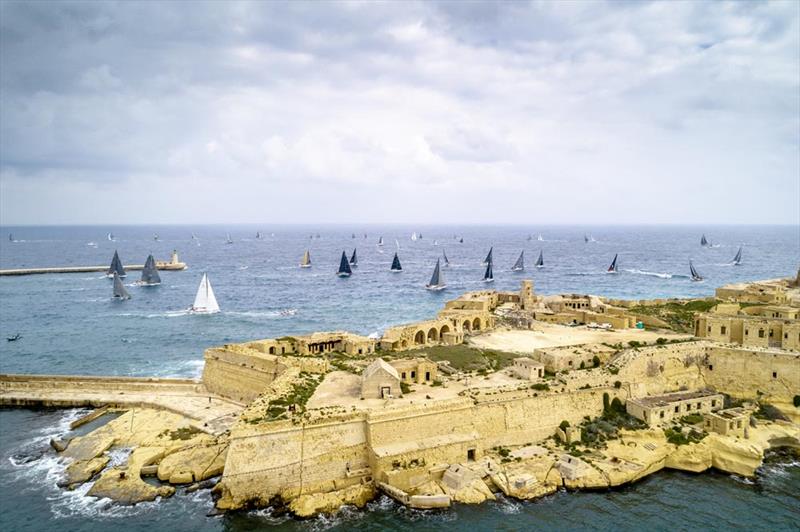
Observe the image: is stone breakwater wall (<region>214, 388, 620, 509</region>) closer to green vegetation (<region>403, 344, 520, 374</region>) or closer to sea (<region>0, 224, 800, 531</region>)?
sea (<region>0, 224, 800, 531</region>)

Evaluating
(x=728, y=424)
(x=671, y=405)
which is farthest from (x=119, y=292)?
(x=728, y=424)

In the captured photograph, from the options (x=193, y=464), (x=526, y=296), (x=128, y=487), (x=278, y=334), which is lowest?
(x=128, y=487)

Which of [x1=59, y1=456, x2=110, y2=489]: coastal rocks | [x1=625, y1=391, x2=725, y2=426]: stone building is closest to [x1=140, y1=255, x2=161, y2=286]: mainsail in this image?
[x1=59, y1=456, x2=110, y2=489]: coastal rocks

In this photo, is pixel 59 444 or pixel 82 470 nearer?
pixel 82 470

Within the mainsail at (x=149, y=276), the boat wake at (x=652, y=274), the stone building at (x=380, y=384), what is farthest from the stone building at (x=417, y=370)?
the boat wake at (x=652, y=274)

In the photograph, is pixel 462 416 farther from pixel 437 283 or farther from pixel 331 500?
pixel 437 283

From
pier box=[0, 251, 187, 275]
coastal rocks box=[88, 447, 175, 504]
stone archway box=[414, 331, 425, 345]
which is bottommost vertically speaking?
coastal rocks box=[88, 447, 175, 504]
